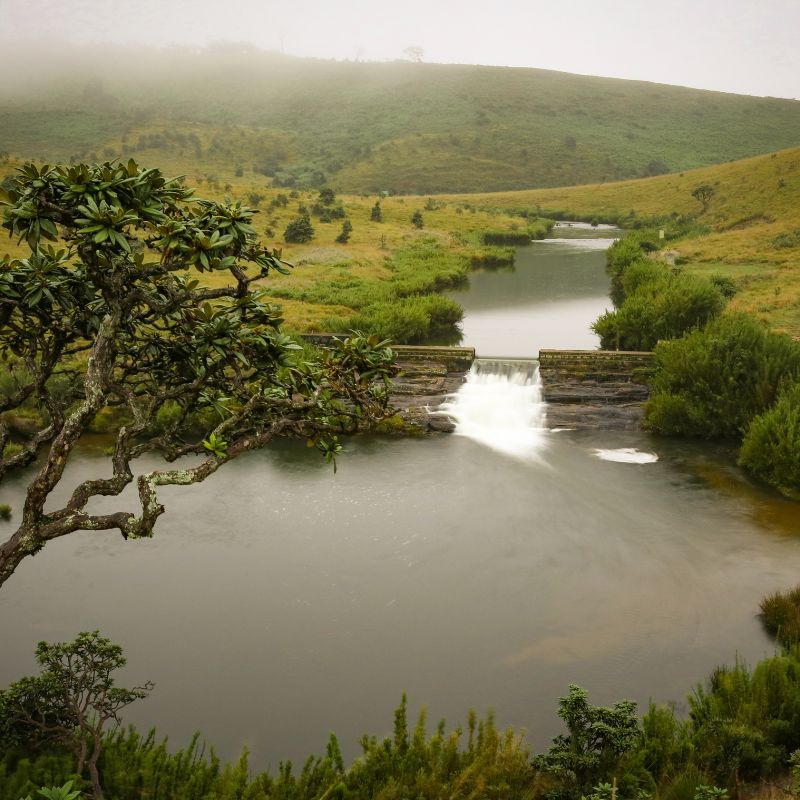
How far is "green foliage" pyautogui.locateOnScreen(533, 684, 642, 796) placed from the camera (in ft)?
28.8

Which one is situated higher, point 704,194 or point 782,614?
point 704,194

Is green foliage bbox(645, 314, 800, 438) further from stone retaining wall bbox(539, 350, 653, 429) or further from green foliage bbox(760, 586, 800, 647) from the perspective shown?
green foliage bbox(760, 586, 800, 647)

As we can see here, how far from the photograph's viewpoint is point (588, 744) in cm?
919

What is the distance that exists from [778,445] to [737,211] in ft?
189

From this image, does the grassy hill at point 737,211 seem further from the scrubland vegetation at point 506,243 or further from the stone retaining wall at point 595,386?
the stone retaining wall at point 595,386

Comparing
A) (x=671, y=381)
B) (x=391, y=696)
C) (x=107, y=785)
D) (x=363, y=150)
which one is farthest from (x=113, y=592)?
(x=363, y=150)

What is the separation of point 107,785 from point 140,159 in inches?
4328

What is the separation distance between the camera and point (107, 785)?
8000 mm

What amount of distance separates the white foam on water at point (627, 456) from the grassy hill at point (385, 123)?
279 ft

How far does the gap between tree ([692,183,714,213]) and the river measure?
62829mm

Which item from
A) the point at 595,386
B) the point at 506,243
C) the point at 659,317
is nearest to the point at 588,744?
the point at 595,386

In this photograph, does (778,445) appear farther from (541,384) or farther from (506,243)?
(506,243)

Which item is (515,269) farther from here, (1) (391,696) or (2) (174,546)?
(1) (391,696)

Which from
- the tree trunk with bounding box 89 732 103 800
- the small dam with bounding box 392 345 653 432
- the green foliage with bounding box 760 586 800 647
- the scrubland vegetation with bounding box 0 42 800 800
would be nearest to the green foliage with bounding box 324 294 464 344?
the scrubland vegetation with bounding box 0 42 800 800
